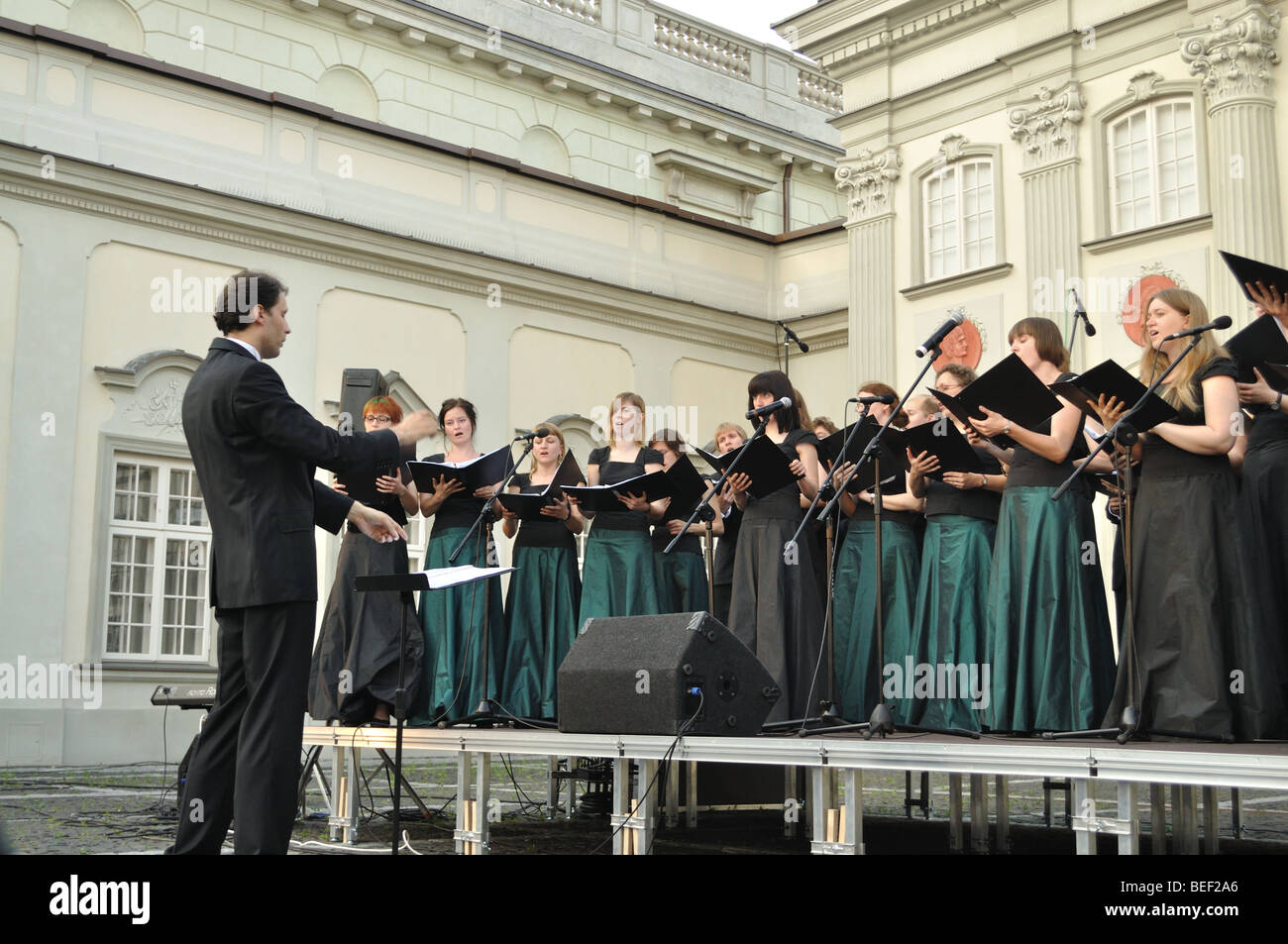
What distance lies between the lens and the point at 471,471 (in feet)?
24.6

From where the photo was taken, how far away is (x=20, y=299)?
13.2m

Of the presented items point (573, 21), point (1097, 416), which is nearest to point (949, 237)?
point (573, 21)

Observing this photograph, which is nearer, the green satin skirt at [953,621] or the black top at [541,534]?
the green satin skirt at [953,621]

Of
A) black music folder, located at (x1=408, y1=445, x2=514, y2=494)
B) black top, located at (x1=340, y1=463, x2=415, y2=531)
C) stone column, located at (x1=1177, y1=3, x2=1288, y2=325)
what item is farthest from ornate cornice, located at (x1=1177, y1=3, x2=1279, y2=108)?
black top, located at (x1=340, y1=463, x2=415, y2=531)

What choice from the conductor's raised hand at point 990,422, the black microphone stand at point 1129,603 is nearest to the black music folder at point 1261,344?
the black microphone stand at point 1129,603

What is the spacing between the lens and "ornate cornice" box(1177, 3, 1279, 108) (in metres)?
14.6

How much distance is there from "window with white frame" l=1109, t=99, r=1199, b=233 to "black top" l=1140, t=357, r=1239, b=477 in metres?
11.0

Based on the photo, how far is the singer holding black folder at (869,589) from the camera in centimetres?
694

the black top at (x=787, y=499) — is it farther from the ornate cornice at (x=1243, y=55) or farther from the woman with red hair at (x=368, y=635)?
the ornate cornice at (x=1243, y=55)

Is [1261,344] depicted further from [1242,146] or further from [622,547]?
[1242,146]

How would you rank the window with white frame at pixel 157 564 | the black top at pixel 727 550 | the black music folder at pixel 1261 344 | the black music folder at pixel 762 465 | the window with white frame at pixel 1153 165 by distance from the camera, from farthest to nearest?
the window with white frame at pixel 1153 165, the window with white frame at pixel 157 564, the black top at pixel 727 550, the black music folder at pixel 762 465, the black music folder at pixel 1261 344

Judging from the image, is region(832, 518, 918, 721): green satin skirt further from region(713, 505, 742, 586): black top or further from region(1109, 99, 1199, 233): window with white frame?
region(1109, 99, 1199, 233): window with white frame
